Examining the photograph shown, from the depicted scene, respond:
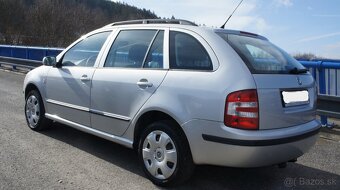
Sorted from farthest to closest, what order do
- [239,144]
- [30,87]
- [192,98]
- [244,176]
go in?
1. [30,87]
2. [244,176]
3. [192,98]
4. [239,144]

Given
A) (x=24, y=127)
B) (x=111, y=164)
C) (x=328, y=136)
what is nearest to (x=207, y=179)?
(x=111, y=164)

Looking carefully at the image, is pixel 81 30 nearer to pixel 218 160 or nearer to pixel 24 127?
pixel 24 127

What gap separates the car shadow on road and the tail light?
906mm

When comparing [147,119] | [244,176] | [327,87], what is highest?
[327,87]

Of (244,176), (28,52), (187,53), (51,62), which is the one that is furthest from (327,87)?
(28,52)

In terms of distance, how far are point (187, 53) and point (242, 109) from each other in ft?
2.88

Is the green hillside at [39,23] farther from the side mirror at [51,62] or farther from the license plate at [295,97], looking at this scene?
the license plate at [295,97]

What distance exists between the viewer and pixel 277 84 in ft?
11.9

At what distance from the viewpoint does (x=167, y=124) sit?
3887 mm

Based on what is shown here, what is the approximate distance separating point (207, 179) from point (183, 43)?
149 cm

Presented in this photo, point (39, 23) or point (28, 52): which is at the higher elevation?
point (39, 23)

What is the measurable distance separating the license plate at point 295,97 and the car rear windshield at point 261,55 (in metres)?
0.22

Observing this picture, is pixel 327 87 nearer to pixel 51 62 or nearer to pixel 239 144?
pixel 239 144

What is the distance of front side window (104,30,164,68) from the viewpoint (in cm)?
421
